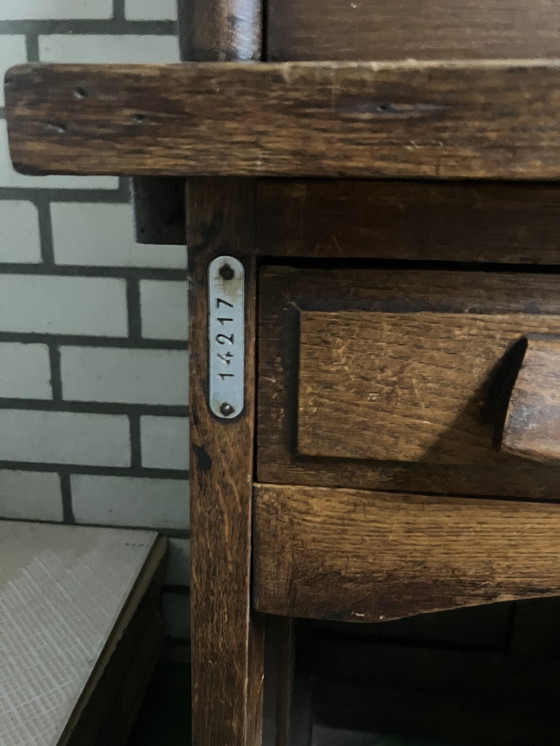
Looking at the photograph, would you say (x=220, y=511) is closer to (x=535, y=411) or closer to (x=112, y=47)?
(x=535, y=411)

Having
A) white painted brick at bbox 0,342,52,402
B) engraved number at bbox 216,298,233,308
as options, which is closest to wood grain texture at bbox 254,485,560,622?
engraved number at bbox 216,298,233,308

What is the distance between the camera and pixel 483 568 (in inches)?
17.1

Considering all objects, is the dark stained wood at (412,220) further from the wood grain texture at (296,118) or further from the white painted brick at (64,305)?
the white painted brick at (64,305)

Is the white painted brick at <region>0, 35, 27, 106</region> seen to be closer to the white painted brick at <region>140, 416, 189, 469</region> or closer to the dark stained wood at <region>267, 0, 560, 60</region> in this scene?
the white painted brick at <region>140, 416, 189, 469</region>

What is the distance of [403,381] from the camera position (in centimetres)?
40

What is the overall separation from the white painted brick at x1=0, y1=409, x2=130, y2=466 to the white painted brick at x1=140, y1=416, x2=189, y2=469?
3 centimetres

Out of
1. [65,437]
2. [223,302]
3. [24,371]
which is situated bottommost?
[65,437]

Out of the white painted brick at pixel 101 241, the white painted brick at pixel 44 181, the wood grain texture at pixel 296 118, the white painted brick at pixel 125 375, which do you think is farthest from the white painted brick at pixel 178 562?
the wood grain texture at pixel 296 118

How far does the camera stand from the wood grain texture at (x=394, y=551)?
43cm

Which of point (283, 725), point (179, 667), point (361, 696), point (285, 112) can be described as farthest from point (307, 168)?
point (179, 667)

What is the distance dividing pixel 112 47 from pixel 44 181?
20 cm

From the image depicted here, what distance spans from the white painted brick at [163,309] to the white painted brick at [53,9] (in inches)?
14.1

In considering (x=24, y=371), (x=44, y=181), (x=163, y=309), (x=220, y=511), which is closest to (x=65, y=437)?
(x=24, y=371)

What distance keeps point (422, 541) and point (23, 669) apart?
1.87 feet
